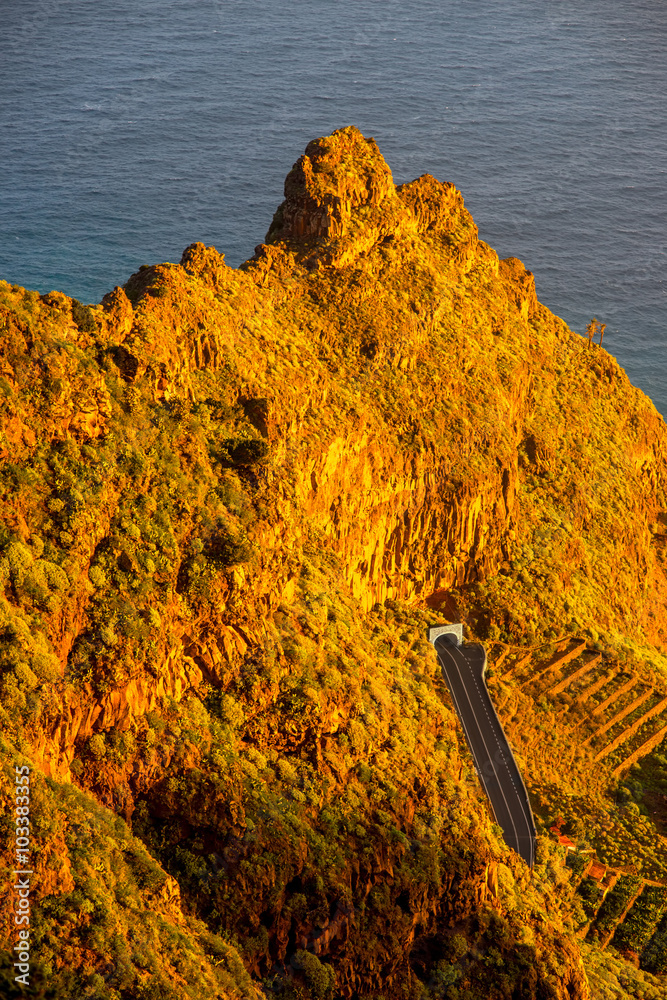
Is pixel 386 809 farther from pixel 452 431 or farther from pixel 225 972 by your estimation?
pixel 452 431

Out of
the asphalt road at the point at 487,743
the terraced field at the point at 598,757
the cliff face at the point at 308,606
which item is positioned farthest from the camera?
the asphalt road at the point at 487,743

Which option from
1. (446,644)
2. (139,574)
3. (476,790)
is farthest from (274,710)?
(446,644)

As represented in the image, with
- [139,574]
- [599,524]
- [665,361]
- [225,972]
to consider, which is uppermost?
[665,361]

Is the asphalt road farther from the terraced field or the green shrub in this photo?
the green shrub
